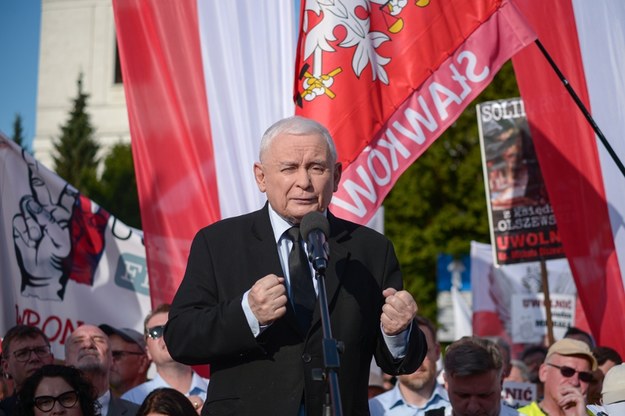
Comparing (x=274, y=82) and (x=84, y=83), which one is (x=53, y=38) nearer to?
(x=84, y=83)

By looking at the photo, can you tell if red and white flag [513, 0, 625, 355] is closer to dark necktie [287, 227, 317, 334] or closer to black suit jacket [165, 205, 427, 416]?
black suit jacket [165, 205, 427, 416]

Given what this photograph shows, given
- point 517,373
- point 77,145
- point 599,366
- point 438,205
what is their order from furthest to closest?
point 77,145, point 438,205, point 517,373, point 599,366

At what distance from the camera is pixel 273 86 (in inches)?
243

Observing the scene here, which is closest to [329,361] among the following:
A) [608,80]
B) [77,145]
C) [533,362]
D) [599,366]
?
[608,80]

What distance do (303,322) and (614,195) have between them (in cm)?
371

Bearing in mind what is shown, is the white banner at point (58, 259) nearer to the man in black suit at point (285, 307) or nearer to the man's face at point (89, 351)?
the man's face at point (89, 351)

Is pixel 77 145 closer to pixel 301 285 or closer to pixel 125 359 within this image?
pixel 125 359

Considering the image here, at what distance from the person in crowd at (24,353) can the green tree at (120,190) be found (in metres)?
33.9

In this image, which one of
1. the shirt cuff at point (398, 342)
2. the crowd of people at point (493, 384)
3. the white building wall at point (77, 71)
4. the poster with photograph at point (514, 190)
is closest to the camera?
the shirt cuff at point (398, 342)

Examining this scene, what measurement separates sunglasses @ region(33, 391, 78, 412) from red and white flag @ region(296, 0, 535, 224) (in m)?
1.72

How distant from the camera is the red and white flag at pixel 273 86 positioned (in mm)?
5738

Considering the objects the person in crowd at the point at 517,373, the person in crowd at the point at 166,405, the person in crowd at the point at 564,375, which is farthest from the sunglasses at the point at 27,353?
the person in crowd at the point at 517,373

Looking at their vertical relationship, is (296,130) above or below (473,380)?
above

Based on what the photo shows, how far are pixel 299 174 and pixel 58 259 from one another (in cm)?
537
